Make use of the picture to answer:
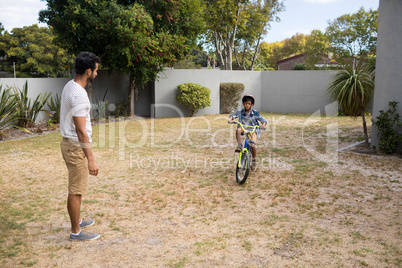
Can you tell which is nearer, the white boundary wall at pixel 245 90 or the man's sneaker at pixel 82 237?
the man's sneaker at pixel 82 237

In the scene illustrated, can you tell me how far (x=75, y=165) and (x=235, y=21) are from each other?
70.7 feet

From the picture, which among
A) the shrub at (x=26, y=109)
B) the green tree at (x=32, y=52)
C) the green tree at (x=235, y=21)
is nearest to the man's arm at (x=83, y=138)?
the shrub at (x=26, y=109)

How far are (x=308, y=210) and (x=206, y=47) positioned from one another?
26881mm

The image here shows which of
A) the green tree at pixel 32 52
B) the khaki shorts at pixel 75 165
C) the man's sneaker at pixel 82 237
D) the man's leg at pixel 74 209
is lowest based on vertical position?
the man's sneaker at pixel 82 237

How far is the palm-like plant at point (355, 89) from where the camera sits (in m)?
8.71

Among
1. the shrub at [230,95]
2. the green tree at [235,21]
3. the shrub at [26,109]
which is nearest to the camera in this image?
the shrub at [26,109]

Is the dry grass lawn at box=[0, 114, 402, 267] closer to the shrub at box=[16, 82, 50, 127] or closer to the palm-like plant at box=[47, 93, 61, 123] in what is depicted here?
the shrub at box=[16, 82, 50, 127]

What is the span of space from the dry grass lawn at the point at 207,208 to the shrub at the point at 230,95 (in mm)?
7735

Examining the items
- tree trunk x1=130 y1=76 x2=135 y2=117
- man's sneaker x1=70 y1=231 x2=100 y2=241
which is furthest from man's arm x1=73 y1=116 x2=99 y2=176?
tree trunk x1=130 y1=76 x2=135 y2=117

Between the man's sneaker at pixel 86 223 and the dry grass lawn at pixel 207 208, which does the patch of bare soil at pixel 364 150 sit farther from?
the man's sneaker at pixel 86 223

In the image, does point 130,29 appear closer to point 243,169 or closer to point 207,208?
point 243,169

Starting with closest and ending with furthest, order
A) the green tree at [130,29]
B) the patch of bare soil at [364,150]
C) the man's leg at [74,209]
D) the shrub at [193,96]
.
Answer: the man's leg at [74,209] → the patch of bare soil at [364,150] → the green tree at [130,29] → the shrub at [193,96]

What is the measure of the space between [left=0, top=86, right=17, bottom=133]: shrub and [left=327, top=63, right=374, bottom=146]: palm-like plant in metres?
8.94

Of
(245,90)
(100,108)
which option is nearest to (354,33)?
(245,90)
